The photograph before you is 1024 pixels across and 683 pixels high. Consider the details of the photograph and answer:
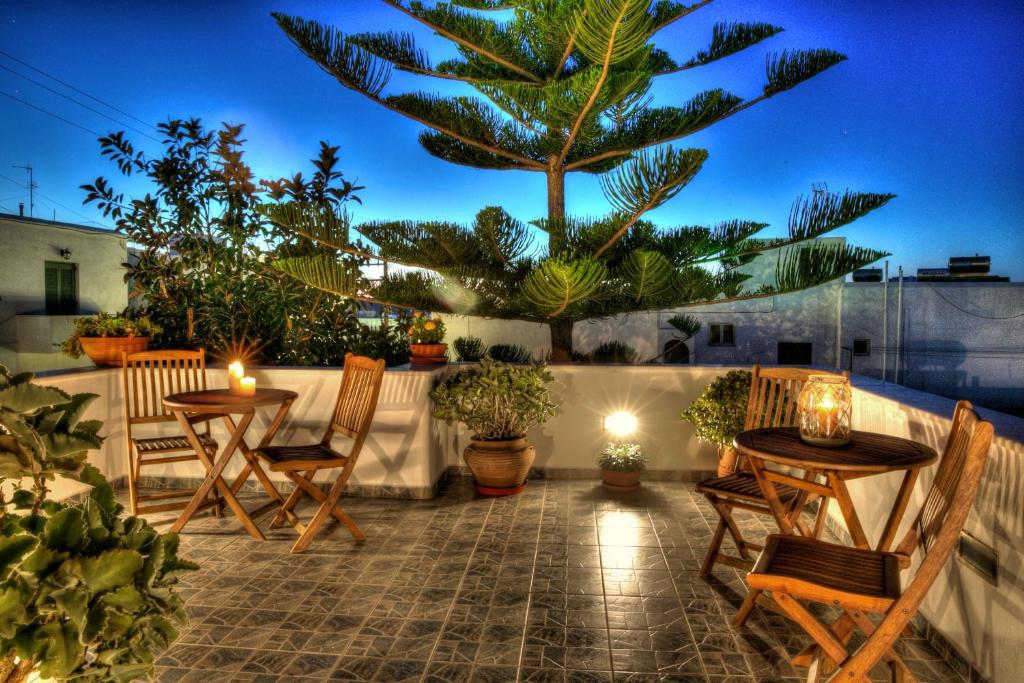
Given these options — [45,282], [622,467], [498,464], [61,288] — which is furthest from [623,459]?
[61,288]

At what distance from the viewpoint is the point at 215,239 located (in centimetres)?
555

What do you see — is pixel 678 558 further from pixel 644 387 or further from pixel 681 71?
pixel 681 71

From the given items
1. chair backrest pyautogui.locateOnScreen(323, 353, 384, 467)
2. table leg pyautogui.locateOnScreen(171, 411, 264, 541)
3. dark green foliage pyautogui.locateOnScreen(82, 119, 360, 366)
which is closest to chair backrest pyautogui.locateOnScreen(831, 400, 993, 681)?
chair backrest pyautogui.locateOnScreen(323, 353, 384, 467)

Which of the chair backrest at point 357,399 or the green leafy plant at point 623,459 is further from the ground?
the chair backrest at point 357,399

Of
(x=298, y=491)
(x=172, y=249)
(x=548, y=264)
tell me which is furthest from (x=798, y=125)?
(x=298, y=491)

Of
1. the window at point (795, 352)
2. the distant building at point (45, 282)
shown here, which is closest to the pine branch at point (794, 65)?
the window at point (795, 352)

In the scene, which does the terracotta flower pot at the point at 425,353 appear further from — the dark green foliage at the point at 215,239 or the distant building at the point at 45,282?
the distant building at the point at 45,282

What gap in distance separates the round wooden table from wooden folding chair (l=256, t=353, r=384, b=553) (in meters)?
1.92

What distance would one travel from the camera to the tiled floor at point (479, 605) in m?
2.32

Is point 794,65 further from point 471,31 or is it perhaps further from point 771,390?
point 771,390

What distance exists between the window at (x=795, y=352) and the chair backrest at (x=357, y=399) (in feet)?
37.2

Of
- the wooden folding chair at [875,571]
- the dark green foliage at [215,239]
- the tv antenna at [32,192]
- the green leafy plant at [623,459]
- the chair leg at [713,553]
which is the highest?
the tv antenna at [32,192]

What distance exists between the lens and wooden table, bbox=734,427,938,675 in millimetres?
2164

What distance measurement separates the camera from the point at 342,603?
2805 mm
